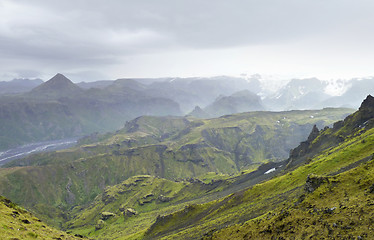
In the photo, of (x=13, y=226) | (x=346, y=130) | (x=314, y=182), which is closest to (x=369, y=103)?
(x=346, y=130)

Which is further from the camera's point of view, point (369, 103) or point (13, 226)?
point (369, 103)

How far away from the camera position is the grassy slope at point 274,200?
2134 inches

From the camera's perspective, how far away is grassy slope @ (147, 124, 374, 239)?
2134 inches

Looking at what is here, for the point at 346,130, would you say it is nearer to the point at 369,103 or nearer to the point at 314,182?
the point at 369,103

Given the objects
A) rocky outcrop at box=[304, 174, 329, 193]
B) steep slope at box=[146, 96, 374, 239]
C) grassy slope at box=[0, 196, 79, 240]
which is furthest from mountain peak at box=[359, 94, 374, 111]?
grassy slope at box=[0, 196, 79, 240]

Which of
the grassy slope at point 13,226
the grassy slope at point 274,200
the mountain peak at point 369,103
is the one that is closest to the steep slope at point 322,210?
the grassy slope at point 274,200

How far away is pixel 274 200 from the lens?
292 feet

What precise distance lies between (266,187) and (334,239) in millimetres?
74158

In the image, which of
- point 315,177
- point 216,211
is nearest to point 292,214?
point 315,177

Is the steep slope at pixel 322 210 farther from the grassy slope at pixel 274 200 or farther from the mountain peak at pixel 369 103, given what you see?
the mountain peak at pixel 369 103

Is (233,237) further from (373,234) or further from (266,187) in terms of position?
(266,187)

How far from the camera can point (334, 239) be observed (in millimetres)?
40656

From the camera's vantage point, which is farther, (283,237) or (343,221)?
(283,237)

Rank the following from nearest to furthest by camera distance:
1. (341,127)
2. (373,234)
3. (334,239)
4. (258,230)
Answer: (373,234), (334,239), (258,230), (341,127)
